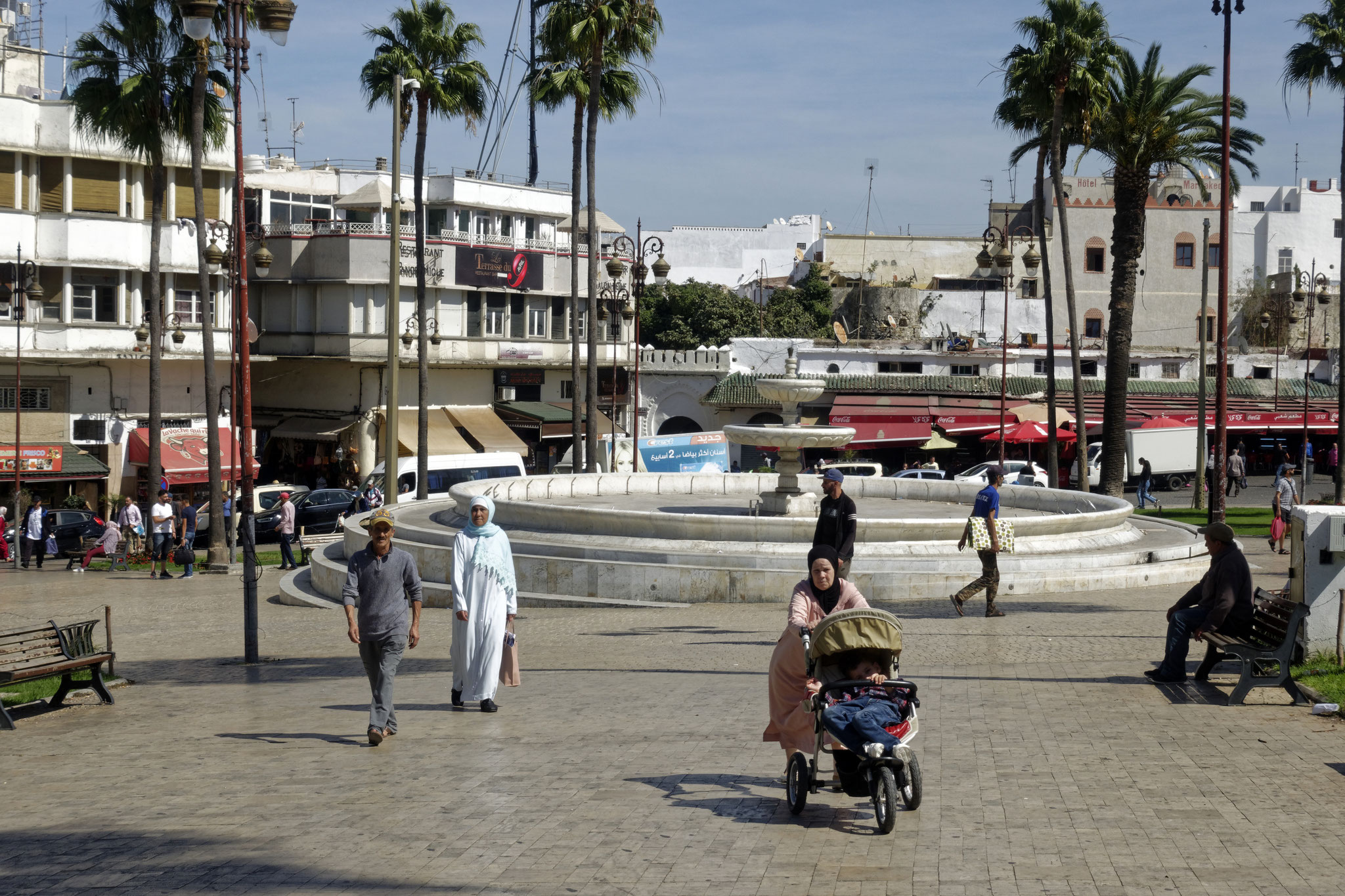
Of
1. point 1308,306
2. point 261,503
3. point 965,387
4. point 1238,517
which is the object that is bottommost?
point 261,503

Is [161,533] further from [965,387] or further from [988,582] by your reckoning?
[965,387]

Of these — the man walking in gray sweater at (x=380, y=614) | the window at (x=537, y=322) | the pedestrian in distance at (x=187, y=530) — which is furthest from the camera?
the window at (x=537, y=322)

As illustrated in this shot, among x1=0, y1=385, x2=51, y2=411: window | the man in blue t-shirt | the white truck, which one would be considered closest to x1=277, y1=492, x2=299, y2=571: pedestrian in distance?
the man in blue t-shirt

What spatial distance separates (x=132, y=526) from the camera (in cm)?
2858

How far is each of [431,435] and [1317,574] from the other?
129 feet

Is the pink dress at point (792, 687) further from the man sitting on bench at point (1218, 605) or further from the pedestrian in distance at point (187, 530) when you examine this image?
the pedestrian in distance at point (187, 530)

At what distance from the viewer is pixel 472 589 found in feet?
32.4

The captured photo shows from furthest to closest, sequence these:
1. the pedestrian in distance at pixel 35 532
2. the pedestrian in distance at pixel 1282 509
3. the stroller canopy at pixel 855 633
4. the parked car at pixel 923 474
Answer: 1. the parked car at pixel 923 474
2. the pedestrian in distance at pixel 35 532
3. the pedestrian in distance at pixel 1282 509
4. the stroller canopy at pixel 855 633

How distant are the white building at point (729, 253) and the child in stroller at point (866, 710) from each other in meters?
75.5

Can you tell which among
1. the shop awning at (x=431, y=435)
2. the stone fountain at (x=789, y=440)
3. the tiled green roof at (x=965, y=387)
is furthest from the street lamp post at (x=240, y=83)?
the tiled green roof at (x=965, y=387)

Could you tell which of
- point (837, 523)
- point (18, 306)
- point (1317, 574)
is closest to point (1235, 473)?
point (837, 523)

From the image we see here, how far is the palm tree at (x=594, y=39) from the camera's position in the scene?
34.2 metres

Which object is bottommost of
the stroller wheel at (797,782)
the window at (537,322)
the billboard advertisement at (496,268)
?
the stroller wheel at (797,782)

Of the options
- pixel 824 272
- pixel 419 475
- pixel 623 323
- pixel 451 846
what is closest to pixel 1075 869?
pixel 451 846
